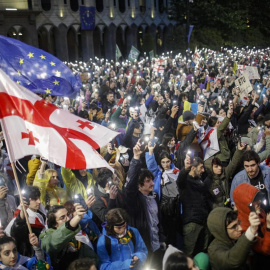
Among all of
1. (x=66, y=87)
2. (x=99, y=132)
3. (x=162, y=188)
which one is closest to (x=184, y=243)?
(x=162, y=188)

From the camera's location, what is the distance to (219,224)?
327 cm

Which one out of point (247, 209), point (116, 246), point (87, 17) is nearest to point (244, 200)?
point (247, 209)

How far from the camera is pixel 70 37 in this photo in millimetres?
41688

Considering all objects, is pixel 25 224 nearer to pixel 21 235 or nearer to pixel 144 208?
pixel 21 235

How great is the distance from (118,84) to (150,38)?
22.5 meters

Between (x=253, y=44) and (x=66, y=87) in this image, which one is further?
(x=253, y=44)

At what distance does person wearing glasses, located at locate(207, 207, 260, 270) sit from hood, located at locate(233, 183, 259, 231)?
31 cm

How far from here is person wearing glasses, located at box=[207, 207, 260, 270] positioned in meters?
2.95

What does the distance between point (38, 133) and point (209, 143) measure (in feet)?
11.3

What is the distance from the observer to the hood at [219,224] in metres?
3.24

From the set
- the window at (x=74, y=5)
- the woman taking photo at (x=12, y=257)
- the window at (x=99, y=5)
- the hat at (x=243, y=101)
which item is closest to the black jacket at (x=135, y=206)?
the woman taking photo at (x=12, y=257)

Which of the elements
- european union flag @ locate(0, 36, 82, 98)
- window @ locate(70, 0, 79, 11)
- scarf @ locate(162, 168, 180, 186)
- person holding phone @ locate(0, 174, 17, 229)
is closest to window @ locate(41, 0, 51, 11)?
window @ locate(70, 0, 79, 11)

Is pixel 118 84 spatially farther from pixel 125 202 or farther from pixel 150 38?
pixel 150 38

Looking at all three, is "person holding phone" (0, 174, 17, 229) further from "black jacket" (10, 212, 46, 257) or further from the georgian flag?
the georgian flag
